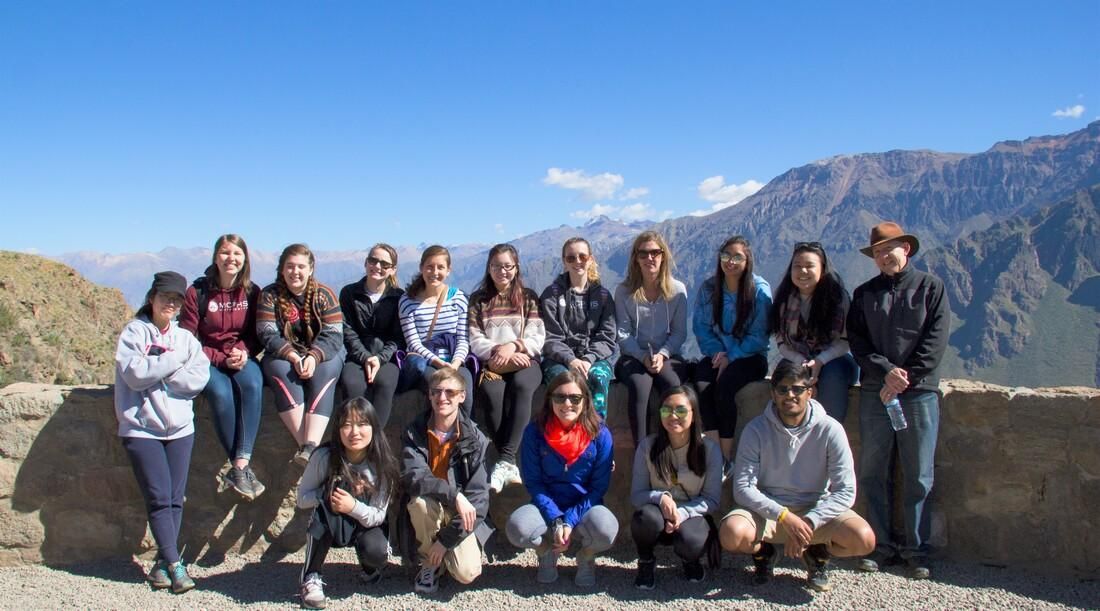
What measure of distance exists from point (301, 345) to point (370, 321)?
0.58 m

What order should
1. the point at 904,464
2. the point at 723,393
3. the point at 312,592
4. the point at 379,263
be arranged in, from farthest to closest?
1. the point at 379,263
2. the point at 723,393
3. the point at 904,464
4. the point at 312,592

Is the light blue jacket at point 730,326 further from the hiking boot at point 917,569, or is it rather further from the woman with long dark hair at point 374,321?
the woman with long dark hair at point 374,321

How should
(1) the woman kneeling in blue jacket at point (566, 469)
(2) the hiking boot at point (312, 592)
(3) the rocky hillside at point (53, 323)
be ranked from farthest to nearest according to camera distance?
(3) the rocky hillside at point (53, 323) → (1) the woman kneeling in blue jacket at point (566, 469) → (2) the hiking boot at point (312, 592)

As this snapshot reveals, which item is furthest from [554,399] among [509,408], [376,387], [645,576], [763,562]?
[763,562]

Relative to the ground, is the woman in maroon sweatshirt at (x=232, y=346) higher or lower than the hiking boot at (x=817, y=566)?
higher

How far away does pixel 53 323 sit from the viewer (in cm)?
3997

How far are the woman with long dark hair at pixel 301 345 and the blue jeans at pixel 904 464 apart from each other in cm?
380

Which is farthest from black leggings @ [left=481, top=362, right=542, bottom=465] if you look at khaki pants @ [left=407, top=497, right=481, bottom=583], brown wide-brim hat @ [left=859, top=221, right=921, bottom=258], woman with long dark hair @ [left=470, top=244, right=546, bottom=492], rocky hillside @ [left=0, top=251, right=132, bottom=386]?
rocky hillside @ [left=0, top=251, right=132, bottom=386]

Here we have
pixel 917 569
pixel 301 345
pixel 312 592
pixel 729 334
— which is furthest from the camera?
pixel 729 334

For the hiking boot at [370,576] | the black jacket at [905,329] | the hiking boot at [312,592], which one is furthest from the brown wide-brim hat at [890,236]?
the hiking boot at [312,592]

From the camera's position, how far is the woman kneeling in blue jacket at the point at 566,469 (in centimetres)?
465

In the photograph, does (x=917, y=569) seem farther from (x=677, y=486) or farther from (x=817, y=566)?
(x=677, y=486)

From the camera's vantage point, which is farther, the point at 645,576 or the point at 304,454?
the point at 304,454

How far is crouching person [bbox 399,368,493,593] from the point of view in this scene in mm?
4578
